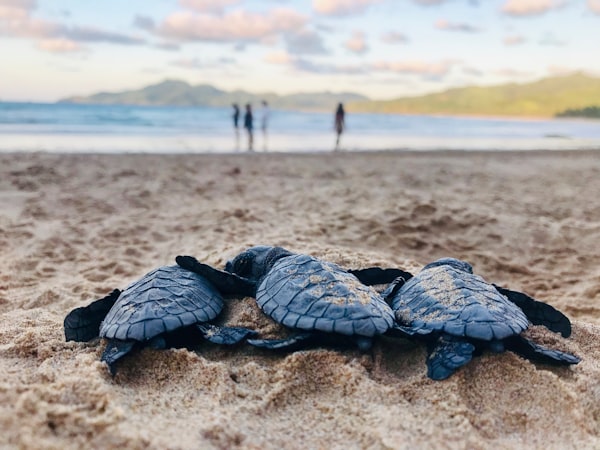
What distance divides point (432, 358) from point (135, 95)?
95.4 meters

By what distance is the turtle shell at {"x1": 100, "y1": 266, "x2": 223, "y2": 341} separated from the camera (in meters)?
2.65

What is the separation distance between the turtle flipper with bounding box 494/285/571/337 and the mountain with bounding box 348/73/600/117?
84941 mm

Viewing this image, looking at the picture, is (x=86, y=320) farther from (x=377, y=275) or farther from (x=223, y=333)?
(x=377, y=275)

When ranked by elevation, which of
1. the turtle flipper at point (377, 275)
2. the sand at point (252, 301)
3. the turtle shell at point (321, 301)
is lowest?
the sand at point (252, 301)

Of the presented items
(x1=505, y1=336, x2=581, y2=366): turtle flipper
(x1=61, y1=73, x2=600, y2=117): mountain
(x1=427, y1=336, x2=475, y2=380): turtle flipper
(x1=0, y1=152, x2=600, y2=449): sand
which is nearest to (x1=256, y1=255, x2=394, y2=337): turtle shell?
(x1=0, y1=152, x2=600, y2=449): sand

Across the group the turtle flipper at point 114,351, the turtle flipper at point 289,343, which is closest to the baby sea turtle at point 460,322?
the turtle flipper at point 289,343

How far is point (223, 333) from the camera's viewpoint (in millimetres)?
2795

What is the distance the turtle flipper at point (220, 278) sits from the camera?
331 centimetres

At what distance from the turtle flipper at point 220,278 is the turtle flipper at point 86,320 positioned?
0.52m

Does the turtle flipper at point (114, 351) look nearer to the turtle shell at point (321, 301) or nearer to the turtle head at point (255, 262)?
the turtle shell at point (321, 301)

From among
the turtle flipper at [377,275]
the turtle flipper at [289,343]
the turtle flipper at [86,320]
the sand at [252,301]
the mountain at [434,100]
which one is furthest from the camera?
the mountain at [434,100]

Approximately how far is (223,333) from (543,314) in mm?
2046

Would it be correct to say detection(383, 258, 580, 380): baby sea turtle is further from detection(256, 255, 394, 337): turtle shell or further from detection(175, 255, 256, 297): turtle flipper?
detection(175, 255, 256, 297): turtle flipper

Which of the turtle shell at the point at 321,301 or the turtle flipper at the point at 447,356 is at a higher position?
the turtle shell at the point at 321,301
